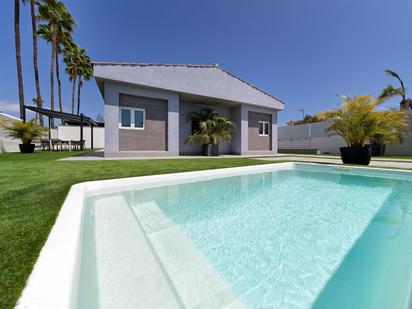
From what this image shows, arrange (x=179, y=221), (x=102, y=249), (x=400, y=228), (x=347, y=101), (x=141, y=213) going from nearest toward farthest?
(x=102, y=249) → (x=400, y=228) → (x=179, y=221) → (x=141, y=213) → (x=347, y=101)

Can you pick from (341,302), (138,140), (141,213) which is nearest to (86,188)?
(141,213)

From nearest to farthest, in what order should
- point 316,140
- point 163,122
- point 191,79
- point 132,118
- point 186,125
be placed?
point 132,118, point 163,122, point 191,79, point 186,125, point 316,140

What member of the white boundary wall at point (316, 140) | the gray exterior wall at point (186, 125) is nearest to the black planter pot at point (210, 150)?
the gray exterior wall at point (186, 125)

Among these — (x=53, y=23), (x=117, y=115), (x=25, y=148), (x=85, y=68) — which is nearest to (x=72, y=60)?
(x=85, y=68)

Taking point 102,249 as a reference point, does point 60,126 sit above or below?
above

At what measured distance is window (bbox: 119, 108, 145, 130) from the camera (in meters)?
10.8

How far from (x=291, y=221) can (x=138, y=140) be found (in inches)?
395

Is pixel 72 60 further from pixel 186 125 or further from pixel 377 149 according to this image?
pixel 377 149

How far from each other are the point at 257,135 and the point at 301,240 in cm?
1428

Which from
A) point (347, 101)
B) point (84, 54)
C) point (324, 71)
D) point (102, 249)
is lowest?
point (102, 249)

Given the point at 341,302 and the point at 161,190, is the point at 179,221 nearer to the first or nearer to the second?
the point at 161,190

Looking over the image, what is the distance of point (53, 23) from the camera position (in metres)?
19.0

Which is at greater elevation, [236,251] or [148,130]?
[148,130]

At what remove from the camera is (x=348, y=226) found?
2721 millimetres
